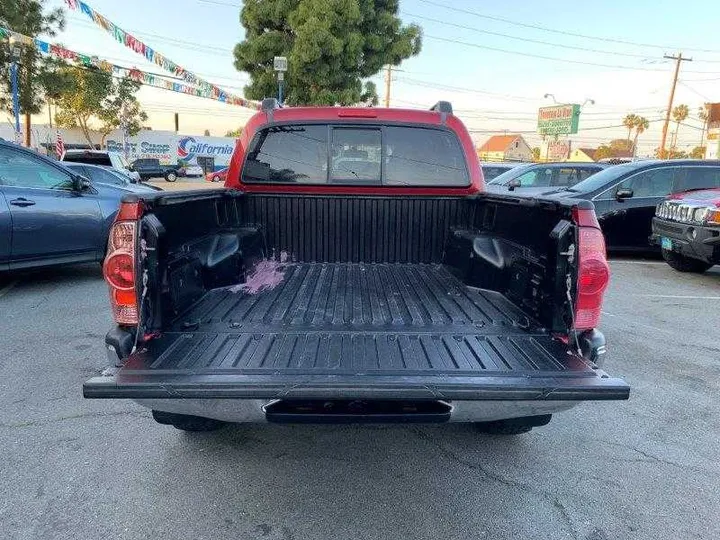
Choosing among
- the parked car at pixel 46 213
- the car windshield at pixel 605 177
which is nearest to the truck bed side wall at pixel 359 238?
the parked car at pixel 46 213

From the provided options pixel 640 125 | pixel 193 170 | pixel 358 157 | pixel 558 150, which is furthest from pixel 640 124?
pixel 358 157

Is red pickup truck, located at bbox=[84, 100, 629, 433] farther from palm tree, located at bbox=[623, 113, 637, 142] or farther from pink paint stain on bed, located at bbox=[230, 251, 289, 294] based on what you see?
palm tree, located at bbox=[623, 113, 637, 142]

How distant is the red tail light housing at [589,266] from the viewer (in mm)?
2273

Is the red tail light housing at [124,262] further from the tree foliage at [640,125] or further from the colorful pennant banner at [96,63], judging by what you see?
the tree foliage at [640,125]

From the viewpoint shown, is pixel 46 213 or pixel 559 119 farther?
pixel 559 119

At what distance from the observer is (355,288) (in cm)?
343

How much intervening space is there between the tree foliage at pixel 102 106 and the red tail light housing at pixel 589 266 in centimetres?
4437

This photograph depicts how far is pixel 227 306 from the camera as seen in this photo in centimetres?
292

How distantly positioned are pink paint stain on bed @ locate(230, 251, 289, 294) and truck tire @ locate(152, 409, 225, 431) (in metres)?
0.86

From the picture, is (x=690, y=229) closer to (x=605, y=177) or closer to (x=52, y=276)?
(x=605, y=177)

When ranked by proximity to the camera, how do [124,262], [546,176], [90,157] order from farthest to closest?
[90,157]
[546,176]
[124,262]

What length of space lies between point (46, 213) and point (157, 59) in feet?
32.0

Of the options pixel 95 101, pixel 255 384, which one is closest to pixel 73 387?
pixel 255 384

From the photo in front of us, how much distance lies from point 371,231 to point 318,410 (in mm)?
2261
